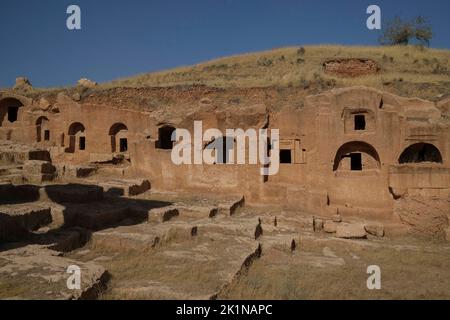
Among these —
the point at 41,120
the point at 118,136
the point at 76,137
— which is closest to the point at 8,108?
the point at 41,120

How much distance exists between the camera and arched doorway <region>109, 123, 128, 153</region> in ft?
67.3

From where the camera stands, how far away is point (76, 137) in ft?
70.9

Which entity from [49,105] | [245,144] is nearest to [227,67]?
[49,105]

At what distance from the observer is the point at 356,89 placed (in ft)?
43.0

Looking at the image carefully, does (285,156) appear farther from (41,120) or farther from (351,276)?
(41,120)

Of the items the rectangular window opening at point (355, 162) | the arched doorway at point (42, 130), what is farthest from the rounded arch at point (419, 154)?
the arched doorway at point (42, 130)

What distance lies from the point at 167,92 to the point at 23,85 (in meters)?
13.5

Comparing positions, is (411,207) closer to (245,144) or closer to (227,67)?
(245,144)

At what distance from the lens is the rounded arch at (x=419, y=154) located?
13.4 metres

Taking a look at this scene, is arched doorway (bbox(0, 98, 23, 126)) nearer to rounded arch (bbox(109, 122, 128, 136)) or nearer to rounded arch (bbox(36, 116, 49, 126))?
rounded arch (bbox(36, 116, 49, 126))

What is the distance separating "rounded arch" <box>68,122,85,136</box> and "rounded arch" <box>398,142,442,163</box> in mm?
16566

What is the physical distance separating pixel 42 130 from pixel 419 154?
20.2 metres

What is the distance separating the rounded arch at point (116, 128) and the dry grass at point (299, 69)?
4.56 meters

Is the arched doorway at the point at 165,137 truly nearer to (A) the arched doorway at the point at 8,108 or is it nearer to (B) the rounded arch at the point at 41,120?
(B) the rounded arch at the point at 41,120
